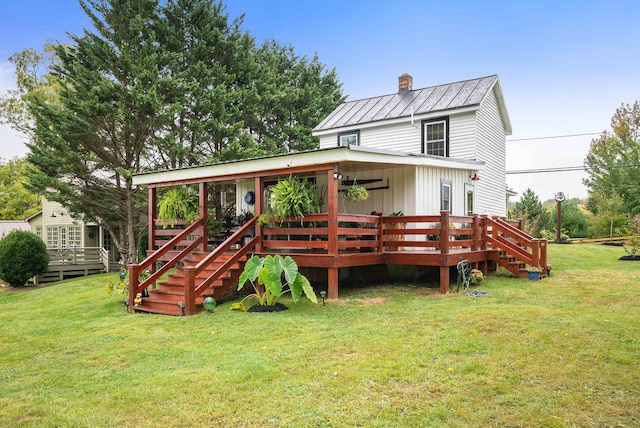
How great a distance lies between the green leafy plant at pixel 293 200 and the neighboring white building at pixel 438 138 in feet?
9.01

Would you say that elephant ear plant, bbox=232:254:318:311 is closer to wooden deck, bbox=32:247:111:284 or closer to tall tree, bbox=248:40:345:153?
tall tree, bbox=248:40:345:153

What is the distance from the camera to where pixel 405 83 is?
725 inches

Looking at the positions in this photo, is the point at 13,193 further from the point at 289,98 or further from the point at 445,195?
the point at 445,195

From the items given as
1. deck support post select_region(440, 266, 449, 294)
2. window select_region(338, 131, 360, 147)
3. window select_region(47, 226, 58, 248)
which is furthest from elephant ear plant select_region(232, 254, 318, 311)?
window select_region(47, 226, 58, 248)

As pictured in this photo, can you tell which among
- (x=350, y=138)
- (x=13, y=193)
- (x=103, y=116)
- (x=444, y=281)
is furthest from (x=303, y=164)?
(x=13, y=193)

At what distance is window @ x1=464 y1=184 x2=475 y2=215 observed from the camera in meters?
13.9

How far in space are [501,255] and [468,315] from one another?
549 centimetres

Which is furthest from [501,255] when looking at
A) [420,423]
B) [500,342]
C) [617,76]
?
[617,76]

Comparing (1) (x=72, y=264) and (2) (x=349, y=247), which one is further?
(1) (x=72, y=264)

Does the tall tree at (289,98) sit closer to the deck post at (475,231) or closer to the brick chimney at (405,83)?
the brick chimney at (405,83)

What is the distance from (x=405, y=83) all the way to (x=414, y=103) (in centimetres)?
217

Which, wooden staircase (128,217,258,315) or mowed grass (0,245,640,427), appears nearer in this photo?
mowed grass (0,245,640,427)

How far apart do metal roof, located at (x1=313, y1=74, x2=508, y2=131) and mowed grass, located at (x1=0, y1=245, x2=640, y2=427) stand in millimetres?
8354

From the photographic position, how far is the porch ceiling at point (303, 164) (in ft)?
31.4
